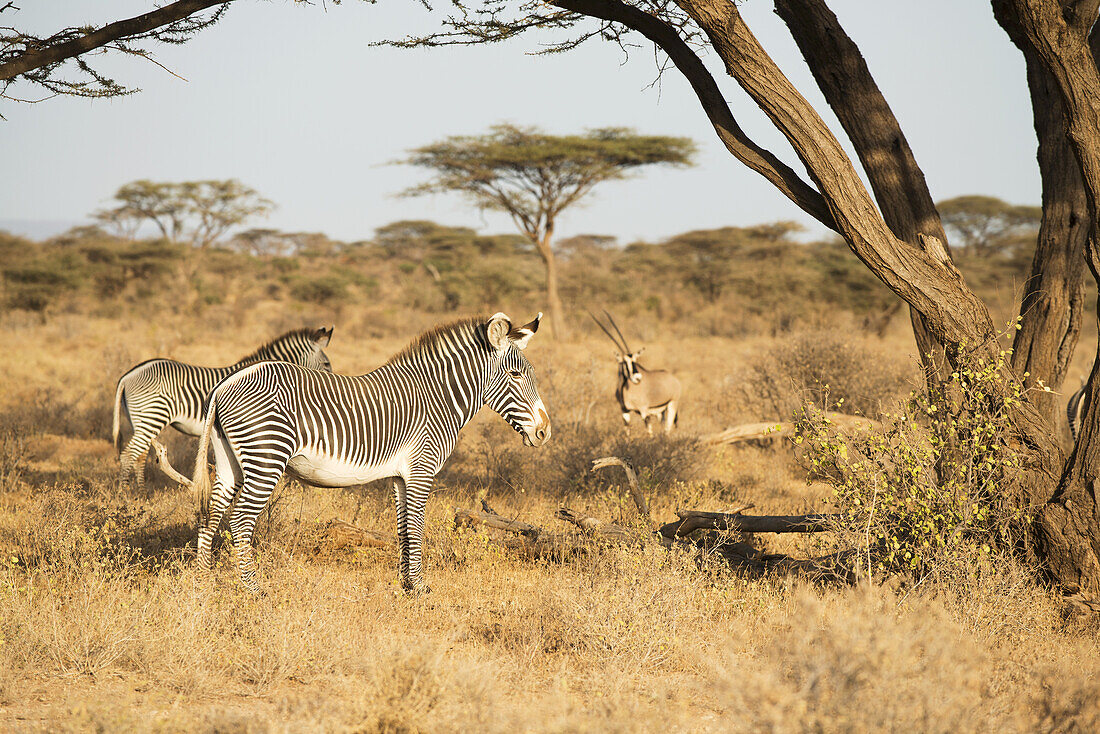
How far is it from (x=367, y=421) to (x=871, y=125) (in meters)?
3.54

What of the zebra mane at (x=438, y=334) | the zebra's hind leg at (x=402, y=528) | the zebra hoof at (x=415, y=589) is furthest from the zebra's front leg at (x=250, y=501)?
the zebra mane at (x=438, y=334)

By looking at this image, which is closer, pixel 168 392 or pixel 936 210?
pixel 936 210

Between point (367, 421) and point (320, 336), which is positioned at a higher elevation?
point (320, 336)

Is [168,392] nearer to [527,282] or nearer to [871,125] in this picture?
[871,125]

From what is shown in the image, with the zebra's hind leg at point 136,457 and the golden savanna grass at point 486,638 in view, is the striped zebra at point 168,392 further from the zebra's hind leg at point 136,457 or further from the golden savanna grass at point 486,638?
the golden savanna grass at point 486,638

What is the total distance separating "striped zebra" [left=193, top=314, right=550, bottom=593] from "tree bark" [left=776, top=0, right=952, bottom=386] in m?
2.31

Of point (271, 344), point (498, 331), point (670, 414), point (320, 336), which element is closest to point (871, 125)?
point (498, 331)

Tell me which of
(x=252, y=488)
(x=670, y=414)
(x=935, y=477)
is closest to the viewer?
(x=935, y=477)

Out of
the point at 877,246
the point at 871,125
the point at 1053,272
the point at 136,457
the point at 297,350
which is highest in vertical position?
the point at 871,125

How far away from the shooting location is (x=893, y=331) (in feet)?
85.6

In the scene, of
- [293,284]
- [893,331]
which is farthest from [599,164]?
Result: [293,284]

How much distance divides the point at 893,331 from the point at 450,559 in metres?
23.6

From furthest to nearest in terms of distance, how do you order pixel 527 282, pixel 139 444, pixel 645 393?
pixel 527 282 → pixel 645 393 → pixel 139 444

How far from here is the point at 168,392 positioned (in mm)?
8016
